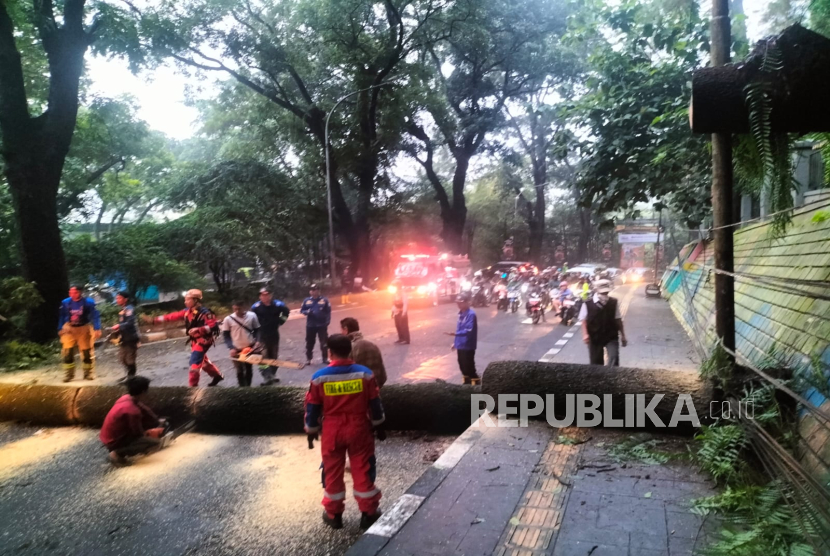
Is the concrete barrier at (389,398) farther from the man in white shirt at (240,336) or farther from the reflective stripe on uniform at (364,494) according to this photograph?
the reflective stripe on uniform at (364,494)

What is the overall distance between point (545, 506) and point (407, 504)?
964 mm

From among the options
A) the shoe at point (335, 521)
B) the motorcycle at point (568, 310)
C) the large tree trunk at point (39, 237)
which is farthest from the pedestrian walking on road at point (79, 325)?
the motorcycle at point (568, 310)

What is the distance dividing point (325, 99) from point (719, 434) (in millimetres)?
24636

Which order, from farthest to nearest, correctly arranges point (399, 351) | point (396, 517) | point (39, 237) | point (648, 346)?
1. point (39, 237)
2. point (399, 351)
3. point (648, 346)
4. point (396, 517)

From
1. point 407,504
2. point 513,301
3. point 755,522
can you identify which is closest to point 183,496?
point 407,504

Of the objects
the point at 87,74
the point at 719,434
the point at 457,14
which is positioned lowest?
the point at 719,434

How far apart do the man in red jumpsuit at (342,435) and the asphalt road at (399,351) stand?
187 inches

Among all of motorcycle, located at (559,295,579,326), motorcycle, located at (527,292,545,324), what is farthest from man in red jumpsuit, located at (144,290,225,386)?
motorcycle, located at (559,295,579,326)

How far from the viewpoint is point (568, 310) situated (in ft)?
54.3

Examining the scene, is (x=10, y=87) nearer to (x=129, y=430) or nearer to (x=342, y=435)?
(x=129, y=430)

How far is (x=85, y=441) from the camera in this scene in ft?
22.5

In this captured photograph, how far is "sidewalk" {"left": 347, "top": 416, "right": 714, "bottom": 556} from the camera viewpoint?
136 inches

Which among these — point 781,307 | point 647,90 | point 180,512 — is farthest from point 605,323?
point 180,512

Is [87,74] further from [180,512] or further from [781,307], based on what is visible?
[781,307]
